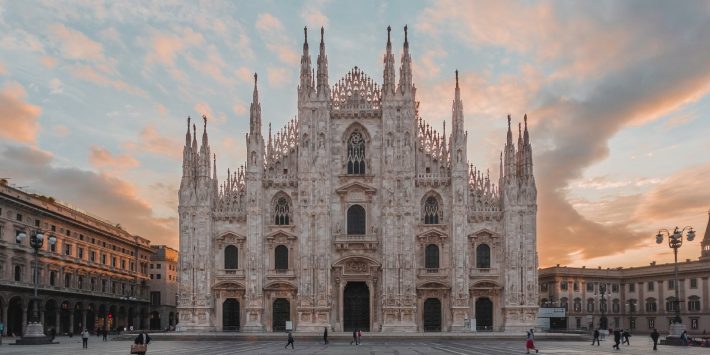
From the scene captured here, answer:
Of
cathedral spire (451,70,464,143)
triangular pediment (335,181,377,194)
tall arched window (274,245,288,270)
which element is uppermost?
cathedral spire (451,70,464,143)

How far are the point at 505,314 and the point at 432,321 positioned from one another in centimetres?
637

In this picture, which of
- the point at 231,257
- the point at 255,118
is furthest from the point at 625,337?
the point at 255,118

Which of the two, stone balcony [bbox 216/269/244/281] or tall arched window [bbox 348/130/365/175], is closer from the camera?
stone balcony [bbox 216/269/244/281]

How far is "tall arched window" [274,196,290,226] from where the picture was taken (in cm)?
6938

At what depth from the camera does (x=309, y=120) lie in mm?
69688

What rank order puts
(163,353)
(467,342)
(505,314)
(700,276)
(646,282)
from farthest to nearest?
1. (646,282)
2. (700,276)
3. (505,314)
4. (467,342)
5. (163,353)

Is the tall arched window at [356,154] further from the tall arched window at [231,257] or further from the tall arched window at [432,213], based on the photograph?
the tall arched window at [231,257]

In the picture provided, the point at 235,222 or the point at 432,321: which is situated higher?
the point at 235,222

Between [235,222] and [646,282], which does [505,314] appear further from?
[646,282]

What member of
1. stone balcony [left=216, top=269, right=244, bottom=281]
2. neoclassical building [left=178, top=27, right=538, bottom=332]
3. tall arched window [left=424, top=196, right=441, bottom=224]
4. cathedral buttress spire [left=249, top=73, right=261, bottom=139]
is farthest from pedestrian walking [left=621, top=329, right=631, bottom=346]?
cathedral buttress spire [left=249, top=73, right=261, bottom=139]

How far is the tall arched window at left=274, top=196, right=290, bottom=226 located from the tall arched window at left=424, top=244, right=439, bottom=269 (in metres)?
12.7

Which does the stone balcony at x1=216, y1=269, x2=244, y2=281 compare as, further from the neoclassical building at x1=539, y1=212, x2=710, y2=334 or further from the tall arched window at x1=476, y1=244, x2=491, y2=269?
the neoclassical building at x1=539, y1=212, x2=710, y2=334

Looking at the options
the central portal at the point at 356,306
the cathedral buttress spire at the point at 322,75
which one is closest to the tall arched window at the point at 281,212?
the central portal at the point at 356,306

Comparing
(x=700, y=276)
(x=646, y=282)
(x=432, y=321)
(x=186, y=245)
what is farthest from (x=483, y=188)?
(x=646, y=282)
